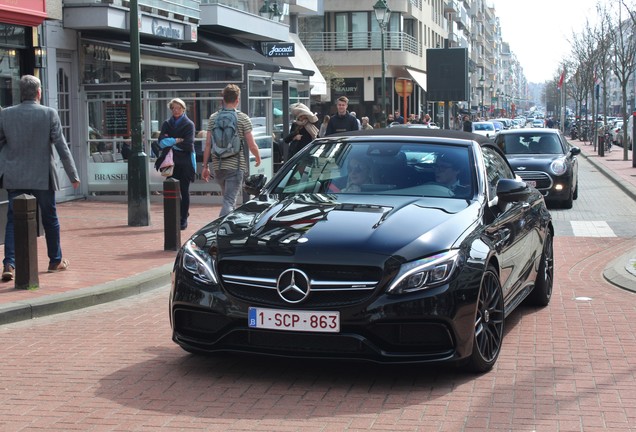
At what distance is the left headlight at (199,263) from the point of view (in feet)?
20.0

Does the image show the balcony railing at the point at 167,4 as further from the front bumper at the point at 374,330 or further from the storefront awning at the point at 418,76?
the storefront awning at the point at 418,76

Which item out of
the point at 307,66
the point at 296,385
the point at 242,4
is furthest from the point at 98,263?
the point at 307,66

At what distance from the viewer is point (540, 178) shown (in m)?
19.4

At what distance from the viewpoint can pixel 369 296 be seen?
19.0ft

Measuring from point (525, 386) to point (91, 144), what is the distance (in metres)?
14.7

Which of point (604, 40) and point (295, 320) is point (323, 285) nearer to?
point (295, 320)

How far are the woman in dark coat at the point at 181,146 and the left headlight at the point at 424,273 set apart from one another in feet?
28.4

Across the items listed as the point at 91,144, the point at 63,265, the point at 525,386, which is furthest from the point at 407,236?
the point at 91,144

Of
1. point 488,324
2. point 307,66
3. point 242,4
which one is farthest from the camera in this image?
point 307,66

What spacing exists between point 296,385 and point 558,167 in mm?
14306

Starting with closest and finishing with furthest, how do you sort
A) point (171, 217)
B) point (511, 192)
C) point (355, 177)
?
→ point (511, 192) → point (355, 177) → point (171, 217)

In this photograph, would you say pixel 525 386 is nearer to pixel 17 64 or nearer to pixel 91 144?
pixel 17 64

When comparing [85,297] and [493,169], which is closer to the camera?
[493,169]

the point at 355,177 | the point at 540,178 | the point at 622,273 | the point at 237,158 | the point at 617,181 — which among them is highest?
the point at 355,177
